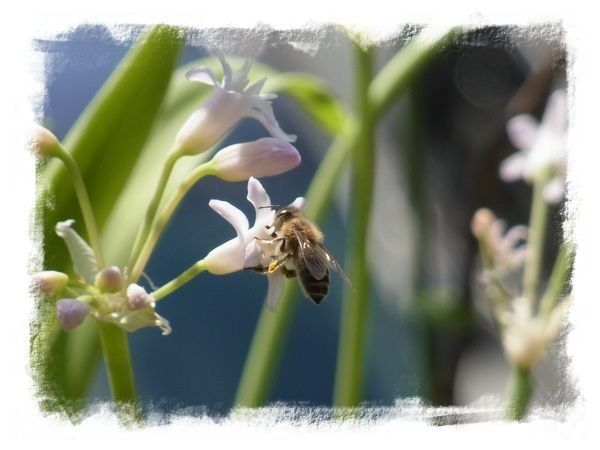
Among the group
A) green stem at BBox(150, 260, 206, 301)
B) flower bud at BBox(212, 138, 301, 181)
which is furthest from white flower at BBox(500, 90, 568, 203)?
green stem at BBox(150, 260, 206, 301)

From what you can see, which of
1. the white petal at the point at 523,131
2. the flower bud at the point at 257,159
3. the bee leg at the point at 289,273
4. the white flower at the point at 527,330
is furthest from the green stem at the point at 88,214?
the white petal at the point at 523,131

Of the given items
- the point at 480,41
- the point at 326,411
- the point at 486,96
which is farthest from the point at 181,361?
the point at 486,96

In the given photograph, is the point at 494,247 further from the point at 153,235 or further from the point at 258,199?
the point at 153,235

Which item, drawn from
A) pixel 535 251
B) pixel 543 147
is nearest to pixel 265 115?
pixel 535 251

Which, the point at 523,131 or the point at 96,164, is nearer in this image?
the point at 96,164

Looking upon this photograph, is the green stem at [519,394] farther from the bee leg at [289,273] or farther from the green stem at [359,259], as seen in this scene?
the bee leg at [289,273]

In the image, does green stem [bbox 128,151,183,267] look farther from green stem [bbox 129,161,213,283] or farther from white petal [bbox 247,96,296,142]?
white petal [bbox 247,96,296,142]

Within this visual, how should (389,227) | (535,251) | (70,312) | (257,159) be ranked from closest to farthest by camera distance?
1. (70,312)
2. (257,159)
3. (535,251)
4. (389,227)
